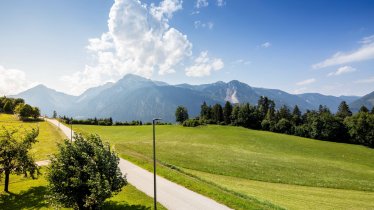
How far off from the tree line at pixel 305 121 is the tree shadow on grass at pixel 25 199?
98.9m

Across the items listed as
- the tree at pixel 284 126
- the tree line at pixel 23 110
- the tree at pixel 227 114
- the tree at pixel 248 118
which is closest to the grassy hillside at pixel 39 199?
the tree line at pixel 23 110

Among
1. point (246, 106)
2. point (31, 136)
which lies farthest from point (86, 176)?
point (246, 106)

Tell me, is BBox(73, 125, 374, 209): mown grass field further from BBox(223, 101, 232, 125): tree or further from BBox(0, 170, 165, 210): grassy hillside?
BBox(223, 101, 232, 125): tree

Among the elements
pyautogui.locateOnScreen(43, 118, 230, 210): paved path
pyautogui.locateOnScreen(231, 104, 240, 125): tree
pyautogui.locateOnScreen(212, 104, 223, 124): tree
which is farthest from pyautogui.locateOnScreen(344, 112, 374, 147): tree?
pyautogui.locateOnScreen(43, 118, 230, 210): paved path

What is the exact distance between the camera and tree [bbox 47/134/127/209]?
86.2ft

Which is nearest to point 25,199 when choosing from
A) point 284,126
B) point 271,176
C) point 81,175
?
point 81,175

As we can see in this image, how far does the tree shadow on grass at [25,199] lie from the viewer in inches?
1351

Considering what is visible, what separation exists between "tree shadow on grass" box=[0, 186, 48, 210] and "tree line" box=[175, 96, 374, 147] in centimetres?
9888

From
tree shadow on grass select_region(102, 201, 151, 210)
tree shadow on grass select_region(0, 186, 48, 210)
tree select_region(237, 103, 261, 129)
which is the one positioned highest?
tree select_region(237, 103, 261, 129)

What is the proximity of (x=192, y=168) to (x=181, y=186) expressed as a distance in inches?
664

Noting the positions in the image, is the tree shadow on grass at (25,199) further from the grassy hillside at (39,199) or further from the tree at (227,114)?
the tree at (227,114)

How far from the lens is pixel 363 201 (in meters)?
36.2

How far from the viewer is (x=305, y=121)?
143750mm

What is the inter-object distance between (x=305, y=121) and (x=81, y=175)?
135356mm
